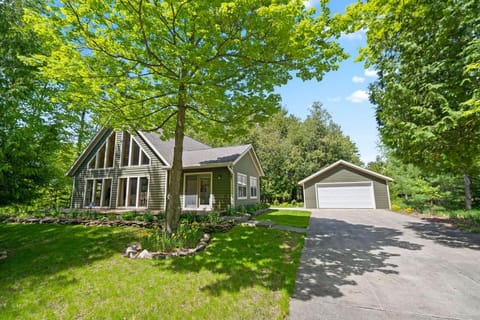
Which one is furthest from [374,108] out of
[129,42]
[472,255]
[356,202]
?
[356,202]

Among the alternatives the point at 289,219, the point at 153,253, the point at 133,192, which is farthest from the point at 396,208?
the point at 133,192

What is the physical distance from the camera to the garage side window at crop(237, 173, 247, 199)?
43.1ft

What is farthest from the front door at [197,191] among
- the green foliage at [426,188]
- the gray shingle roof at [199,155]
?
the green foliage at [426,188]

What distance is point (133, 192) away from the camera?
1449 cm

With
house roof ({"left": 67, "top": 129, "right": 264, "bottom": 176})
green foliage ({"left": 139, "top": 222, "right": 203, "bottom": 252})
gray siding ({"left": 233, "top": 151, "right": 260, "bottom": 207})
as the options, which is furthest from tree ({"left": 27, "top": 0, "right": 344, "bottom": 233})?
gray siding ({"left": 233, "top": 151, "right": 260, "bottom": 207})

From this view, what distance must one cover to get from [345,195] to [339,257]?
14.5m

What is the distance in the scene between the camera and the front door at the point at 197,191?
12.8 meters

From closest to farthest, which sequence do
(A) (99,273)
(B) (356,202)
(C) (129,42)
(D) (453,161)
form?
(A) (99,273) < (C) (129,42) < (D) (453,161) < (B) (356,202)

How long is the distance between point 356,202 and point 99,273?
61.5ft

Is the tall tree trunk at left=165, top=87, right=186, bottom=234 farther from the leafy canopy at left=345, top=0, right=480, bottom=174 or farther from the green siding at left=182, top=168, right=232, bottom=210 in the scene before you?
the leafy canopy at left=345, top=0, right=480, bottom=174

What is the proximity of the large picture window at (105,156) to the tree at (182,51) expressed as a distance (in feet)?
30.8

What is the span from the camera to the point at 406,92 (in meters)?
5.60

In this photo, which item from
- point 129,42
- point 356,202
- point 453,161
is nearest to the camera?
point 129,42

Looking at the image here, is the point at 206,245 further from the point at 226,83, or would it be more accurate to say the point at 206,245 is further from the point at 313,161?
the point at 313,161
